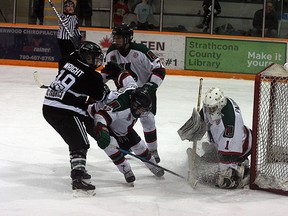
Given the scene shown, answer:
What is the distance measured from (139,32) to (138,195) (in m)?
6.09

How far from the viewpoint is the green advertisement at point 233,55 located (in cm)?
919

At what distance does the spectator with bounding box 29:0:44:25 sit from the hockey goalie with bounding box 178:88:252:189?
253 inches

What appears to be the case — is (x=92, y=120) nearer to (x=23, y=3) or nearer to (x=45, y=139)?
(x=45, y=139)

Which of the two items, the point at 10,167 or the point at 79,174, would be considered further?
the point at 10,167

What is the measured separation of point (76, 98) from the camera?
3615 millimetres

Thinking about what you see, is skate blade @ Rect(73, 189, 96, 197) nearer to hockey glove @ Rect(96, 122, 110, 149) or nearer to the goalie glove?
hockey glove @ Rect(96, 122, 110, 149)

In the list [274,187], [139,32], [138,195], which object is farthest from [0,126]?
[139,32]

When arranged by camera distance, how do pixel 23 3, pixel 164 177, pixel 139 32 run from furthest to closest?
pixel 23 3 → pixel 139 32 → pixel 164 177

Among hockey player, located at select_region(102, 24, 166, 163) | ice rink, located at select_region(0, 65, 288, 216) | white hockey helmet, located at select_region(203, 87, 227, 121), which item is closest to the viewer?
ice rink, located at select_region(0, 65, 288, 216)

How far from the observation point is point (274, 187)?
12.3 ft

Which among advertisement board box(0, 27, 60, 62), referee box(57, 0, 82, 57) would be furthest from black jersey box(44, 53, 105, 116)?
advertisement board box(0, 27, 60, 62)

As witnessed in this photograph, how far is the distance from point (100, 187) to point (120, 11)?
639 cm

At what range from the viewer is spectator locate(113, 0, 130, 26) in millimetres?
9836

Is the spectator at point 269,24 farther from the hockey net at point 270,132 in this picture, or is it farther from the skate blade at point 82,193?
the skate blade at point 82,193
